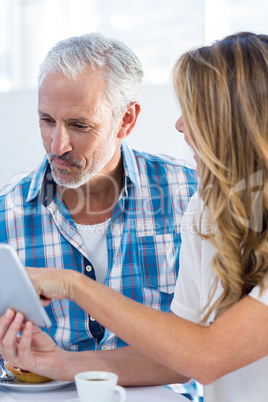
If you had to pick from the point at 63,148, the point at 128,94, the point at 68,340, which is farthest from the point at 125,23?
the point at 68,340

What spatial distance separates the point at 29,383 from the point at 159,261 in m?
0.64

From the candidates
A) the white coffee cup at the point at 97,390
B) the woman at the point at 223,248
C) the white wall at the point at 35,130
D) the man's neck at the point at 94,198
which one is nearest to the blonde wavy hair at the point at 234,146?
the woman at the point at 223,248

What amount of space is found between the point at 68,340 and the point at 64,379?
427 millimetres

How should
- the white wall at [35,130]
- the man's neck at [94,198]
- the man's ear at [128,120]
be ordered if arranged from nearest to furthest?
the man's neck at [94,198] < the man's ear at [128,120] < the white wall at [35,130]

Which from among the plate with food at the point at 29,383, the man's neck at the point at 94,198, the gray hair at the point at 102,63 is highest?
the gray hair at the point at 102,63

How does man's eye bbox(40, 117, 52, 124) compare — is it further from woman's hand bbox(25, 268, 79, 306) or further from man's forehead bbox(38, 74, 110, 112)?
woman's hand bbox(25, 268, 79, 306)

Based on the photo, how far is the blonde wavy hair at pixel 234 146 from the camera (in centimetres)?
100

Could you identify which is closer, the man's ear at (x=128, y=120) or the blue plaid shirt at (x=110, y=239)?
the blue plaid shirt at (x=110, y=239)

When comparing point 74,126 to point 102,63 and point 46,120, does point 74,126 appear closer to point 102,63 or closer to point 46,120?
point 46,120

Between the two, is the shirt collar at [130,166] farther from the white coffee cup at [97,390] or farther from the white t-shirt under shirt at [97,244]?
the white coffee cup at [97,390]

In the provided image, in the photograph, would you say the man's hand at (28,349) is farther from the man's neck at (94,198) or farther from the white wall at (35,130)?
the white wall at (35,130)

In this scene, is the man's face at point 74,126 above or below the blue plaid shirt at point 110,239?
above

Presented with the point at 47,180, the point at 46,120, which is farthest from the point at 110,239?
the point at 46,120

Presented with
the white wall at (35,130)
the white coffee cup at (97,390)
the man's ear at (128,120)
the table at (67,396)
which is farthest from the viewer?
the white wall at (35,130)
